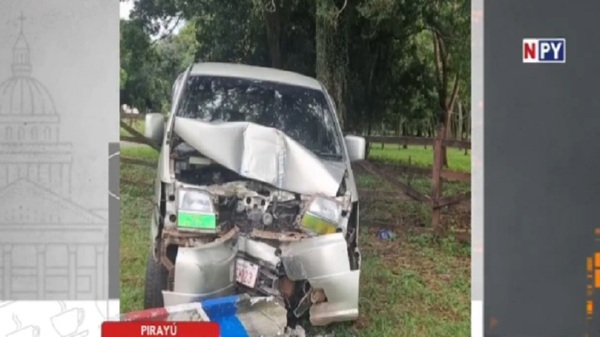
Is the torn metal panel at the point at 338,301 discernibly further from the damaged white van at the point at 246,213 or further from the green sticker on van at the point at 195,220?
the green sticker on van at the point at 195,220

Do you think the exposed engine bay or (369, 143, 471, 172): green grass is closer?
the exposed engine bay

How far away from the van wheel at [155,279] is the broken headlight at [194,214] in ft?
0.73

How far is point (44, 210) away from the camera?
362cm

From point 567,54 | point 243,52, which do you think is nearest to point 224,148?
point 243,52

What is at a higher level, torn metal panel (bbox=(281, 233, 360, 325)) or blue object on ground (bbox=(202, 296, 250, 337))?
torn metal panel (bbox=(281, 233, 360, 325))

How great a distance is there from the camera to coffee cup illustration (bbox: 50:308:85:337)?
367 centimetres

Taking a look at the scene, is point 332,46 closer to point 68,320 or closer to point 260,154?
point 260,154

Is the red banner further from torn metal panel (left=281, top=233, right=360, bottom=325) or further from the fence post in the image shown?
the fence post

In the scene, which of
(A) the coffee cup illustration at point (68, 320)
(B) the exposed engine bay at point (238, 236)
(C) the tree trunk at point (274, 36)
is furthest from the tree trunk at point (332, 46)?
(A) the coffee cup illustration at point (68, 320)

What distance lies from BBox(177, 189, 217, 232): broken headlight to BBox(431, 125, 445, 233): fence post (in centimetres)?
106

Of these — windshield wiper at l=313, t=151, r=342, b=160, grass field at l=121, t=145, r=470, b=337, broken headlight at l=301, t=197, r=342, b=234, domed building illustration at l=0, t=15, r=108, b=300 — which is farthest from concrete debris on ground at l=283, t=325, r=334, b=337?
domed building illustration at l=0, t=15, r=108, b=300

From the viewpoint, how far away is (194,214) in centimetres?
361

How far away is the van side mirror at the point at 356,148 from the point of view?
3725 mm

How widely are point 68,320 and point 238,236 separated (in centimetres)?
91
